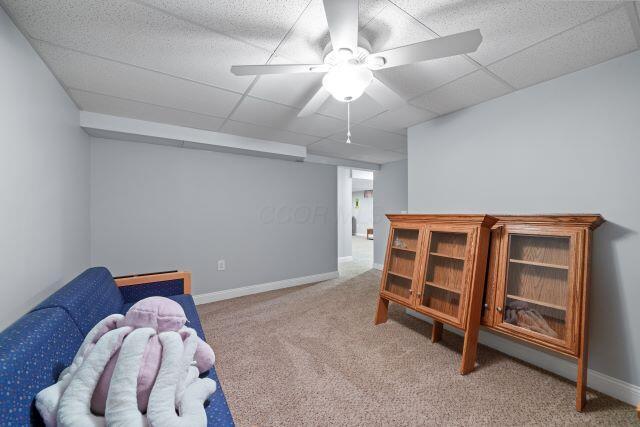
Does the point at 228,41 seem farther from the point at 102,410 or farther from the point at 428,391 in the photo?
the point at 428,391

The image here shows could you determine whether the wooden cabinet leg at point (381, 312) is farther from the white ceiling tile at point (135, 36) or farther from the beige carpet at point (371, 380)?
the white ceiling tile at point (135, 36)

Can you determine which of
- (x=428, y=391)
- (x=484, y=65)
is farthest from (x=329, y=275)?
(x=484, y=65)

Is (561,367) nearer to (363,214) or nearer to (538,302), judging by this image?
(538,302)

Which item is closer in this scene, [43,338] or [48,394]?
[48,394]

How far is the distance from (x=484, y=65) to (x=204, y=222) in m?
3.34

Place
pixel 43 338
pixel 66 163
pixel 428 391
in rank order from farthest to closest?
pixel 66 163, pixel 428 391, pixel 43 338

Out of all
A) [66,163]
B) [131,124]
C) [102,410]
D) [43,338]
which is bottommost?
[102,410]

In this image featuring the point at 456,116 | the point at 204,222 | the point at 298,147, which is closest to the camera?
the point at 456,116

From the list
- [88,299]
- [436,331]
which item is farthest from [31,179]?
[436,331]

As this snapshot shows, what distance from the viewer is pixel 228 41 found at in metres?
1.50

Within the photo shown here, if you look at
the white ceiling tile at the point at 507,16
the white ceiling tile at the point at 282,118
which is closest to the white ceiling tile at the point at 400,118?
the white ceiling tile at the point at 282,118

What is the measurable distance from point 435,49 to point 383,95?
86cm

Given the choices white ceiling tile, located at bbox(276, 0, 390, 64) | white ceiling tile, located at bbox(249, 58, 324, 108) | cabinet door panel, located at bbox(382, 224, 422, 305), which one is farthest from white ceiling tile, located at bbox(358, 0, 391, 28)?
cabinet door panel, located at bbox(382, 224, 422, 305)

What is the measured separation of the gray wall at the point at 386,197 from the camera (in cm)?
483
